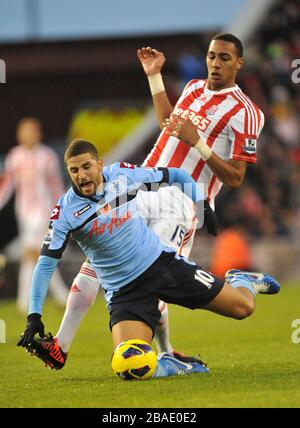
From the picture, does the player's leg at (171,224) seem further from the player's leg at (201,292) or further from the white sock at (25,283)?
the white sock at (25,283)

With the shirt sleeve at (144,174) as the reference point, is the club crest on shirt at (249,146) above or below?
above

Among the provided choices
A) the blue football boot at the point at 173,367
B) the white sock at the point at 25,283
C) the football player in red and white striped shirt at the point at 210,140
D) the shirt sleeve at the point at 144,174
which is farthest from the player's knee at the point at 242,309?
the white sock at the point at 25,283

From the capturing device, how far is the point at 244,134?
8.01m

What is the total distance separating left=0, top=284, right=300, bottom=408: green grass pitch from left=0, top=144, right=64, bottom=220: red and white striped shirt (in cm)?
249

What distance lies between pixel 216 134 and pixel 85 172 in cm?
130

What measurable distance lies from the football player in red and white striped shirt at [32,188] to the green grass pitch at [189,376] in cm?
200

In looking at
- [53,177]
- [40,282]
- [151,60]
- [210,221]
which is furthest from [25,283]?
[40,282]

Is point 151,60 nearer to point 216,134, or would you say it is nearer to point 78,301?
point 216,134

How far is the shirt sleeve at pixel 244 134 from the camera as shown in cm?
798

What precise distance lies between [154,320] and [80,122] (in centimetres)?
1602

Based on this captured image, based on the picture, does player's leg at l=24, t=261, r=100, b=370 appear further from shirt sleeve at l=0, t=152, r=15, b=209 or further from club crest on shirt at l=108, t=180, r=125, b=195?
shirt sleeve at l=0, t=152, r=15, b=209

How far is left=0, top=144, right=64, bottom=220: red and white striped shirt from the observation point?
14.3 metres

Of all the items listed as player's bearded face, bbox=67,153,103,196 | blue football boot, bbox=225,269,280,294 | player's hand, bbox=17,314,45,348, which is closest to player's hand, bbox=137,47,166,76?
player's bearded face, bbox=67,153,103,196

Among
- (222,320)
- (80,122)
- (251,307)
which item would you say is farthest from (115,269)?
(80,122)
